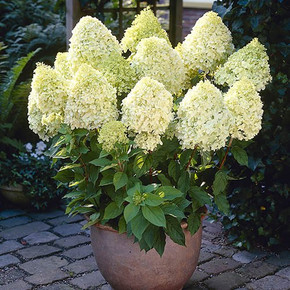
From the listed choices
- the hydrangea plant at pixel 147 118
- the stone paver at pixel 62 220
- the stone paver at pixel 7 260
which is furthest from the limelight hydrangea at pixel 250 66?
the stone paver at pixel 62 220

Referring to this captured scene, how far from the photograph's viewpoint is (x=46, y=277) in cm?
375

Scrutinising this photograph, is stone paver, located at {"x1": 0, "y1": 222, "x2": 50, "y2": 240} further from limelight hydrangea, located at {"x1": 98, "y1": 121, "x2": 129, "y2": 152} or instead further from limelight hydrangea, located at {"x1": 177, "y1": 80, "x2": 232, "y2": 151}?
limelight hydrangea, located at {"x1": 177, "y1": 80, "x2": 232, "y2": 151}

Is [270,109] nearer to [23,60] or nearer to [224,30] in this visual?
[224,30]

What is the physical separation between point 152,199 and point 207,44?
952 millimetres

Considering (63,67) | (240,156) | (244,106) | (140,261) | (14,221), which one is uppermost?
(63,67)

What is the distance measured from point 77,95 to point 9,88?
2314 mm

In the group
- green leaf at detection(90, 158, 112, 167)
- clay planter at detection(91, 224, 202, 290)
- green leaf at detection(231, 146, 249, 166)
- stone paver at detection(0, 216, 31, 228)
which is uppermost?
green leaf at detection(90, 158, 112, 167)

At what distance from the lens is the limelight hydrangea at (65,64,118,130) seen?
281cm

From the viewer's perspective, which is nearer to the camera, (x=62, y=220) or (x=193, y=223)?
(x=193, y=223)

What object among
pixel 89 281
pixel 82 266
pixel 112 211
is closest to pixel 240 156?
pixel 112 211

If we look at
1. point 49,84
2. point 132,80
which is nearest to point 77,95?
point 49,84

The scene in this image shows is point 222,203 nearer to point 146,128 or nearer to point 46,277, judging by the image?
point 146,128

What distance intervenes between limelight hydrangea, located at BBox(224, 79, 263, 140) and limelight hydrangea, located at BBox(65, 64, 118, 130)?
0.59 m

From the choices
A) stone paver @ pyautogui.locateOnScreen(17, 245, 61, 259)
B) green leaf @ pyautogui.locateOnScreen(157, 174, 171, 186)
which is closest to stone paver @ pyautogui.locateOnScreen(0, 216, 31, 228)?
stone paver @ pyautogui.locateOnScreen(17, 245, 61, 259)
